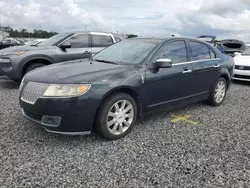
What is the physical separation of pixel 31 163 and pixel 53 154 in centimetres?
30

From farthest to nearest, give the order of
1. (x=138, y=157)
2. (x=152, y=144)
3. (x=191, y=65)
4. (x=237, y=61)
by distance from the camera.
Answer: (x=237, y=61), (x=191, y=65), (x=152, y=144), (x=138, y=157)

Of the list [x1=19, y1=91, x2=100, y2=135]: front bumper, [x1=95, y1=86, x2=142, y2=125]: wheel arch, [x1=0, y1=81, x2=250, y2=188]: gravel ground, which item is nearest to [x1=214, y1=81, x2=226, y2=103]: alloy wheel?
[x1=0, y1=81, x2=250, y2=188]: gravel ground

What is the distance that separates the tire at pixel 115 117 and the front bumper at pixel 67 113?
Answer: 0.46ft

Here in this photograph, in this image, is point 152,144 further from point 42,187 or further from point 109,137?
point 42,187

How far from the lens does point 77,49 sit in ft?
23.6

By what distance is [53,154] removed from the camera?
10.1ft

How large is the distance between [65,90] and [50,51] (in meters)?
4.00

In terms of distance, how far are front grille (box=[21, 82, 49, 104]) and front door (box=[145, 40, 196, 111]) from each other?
1551mm

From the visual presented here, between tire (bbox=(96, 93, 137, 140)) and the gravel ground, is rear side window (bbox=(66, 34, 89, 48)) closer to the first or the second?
the gravel ground

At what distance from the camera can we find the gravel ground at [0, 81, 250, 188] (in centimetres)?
259

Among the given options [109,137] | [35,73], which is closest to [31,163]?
[109,137]

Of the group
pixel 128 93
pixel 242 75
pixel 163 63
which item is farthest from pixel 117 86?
pixel 242 75

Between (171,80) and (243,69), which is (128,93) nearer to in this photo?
(171,80)

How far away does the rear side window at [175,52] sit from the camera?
13.5ft
